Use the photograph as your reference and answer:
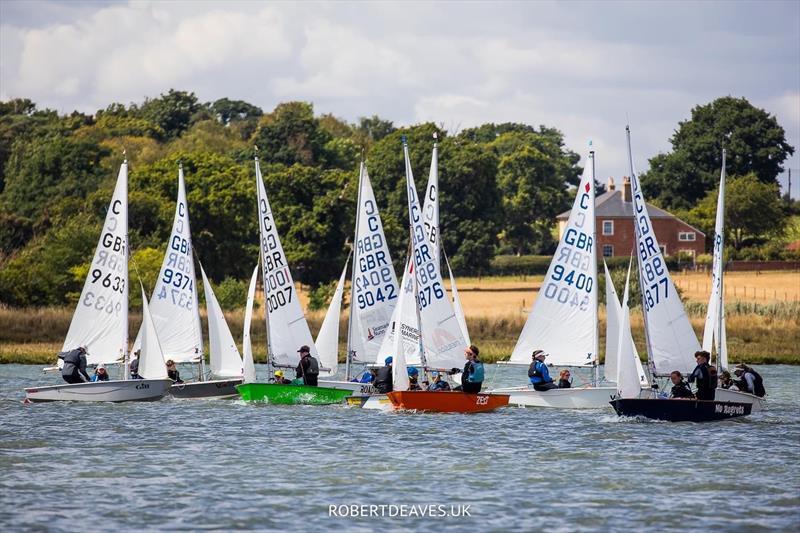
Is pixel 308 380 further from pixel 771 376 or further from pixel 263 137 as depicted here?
pixel 263 137

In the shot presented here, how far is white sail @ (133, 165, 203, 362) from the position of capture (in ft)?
136

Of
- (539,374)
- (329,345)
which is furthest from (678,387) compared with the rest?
(329,345)

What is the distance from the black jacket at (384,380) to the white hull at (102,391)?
259 inches

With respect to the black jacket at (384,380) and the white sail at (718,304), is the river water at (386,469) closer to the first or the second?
the black jacket at (384,380)

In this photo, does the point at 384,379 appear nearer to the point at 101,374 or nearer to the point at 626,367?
the point at 626,367

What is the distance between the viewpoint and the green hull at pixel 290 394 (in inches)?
1495

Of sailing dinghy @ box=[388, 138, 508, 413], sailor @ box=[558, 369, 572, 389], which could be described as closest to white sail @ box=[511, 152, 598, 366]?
sailor @ box=[558, 369, 572, 389]

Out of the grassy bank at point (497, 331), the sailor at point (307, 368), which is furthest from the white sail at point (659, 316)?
the grassy bank at point (497, 331)

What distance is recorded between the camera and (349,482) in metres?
25.6

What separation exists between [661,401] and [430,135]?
8009 cm

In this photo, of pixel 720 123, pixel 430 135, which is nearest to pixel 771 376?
pixel 430 135

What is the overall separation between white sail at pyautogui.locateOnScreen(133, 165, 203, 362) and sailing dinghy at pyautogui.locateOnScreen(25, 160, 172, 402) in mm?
1447

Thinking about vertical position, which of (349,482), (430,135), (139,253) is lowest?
(349,482)

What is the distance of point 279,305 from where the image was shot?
131ft
